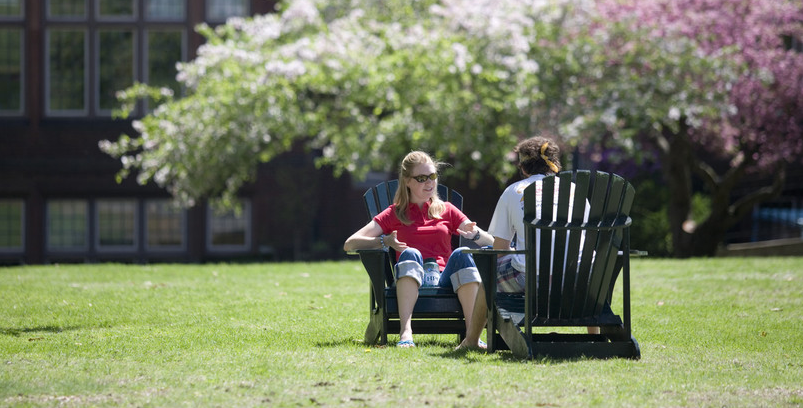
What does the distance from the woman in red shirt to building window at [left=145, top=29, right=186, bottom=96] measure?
54.8ft

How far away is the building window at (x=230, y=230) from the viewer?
2309cm

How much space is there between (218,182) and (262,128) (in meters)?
1.76

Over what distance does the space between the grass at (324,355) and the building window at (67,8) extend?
12.5m

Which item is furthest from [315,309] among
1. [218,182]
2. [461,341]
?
[218,182]

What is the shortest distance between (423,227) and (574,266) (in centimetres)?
112

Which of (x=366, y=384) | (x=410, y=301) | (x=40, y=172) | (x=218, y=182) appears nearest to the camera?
(x=366, y=384)

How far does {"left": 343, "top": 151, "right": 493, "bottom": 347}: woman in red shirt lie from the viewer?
21.7 ft

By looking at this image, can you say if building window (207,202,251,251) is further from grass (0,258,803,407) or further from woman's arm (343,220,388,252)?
woman's arm (343,220,388,252)

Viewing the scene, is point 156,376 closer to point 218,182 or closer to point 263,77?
point 263,77

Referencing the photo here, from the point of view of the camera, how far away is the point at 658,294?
10.8 metres

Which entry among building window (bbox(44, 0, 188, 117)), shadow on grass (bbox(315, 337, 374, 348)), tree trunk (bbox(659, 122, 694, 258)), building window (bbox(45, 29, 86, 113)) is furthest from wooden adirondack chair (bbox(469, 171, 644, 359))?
building window (bbox(45, 29, 86, 113))

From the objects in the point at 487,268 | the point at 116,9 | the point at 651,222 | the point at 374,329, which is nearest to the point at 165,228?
the point at 116,9

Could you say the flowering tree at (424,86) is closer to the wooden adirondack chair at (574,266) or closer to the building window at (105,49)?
the building window at (105,49)

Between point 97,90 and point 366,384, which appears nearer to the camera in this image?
point 366,384
